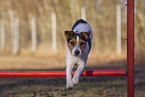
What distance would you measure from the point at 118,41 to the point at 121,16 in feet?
5.56

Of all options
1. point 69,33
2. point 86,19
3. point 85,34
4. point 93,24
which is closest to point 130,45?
point 85,34

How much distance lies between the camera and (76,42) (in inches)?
156

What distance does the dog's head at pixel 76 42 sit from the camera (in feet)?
12.9

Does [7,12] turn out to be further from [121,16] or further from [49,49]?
[121,16]

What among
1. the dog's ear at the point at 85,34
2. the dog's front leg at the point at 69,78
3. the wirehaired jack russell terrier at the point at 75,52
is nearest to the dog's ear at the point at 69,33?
the wirehaired jack russell terrier at the point at 75,52

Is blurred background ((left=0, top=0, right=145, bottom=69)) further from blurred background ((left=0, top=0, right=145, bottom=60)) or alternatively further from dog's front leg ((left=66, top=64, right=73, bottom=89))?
dog's front leg ((left=66, top=64, right=73, bottom=89))

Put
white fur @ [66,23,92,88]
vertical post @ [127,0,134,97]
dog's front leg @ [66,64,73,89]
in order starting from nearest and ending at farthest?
vertical post @ [127,0,134,97] → dog's front leg @ [66,64,73,89] → white fur @ [66,23,92,88]

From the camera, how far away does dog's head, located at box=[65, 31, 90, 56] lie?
392 cm

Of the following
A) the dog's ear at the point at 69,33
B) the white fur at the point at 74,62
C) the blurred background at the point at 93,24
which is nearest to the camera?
the white fur at the point at 74,62

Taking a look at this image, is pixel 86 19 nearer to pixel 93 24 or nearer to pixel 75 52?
pixel 93 24

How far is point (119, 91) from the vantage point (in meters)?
5.80

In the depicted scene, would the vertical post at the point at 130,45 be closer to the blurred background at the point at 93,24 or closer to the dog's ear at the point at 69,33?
the dog's ear at the point at 69,33

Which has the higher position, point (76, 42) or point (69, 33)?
point (69, 33)

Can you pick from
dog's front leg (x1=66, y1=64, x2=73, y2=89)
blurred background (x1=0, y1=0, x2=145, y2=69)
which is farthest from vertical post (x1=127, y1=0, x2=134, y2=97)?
blurred background (x1=0, y1=0, x2=145, y2=69)
